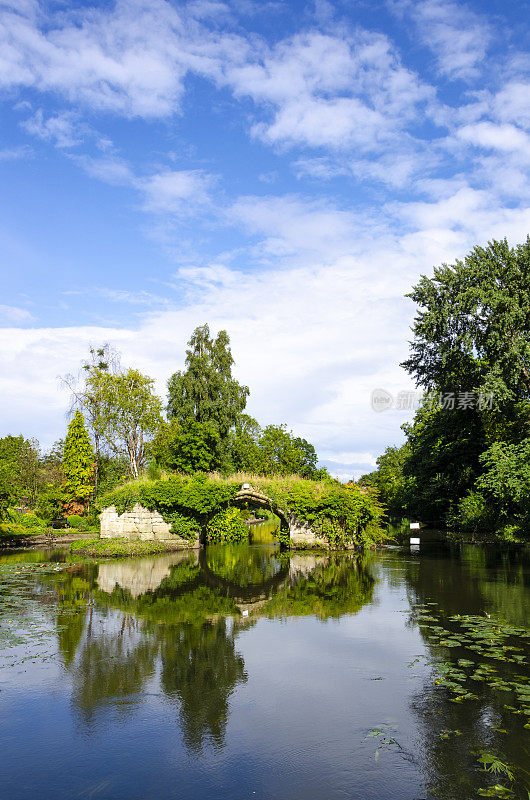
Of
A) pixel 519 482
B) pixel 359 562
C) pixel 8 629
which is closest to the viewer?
pixel 8 629

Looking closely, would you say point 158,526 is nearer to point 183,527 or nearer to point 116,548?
point 183,527

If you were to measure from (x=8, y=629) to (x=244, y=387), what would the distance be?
39.7m

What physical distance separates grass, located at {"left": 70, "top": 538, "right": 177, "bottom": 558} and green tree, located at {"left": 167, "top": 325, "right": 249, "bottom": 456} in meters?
19.8

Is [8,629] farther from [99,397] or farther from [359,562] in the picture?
[99,397]

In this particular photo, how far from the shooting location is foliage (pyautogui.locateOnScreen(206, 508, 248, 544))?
102 feet

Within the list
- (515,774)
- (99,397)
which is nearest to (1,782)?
(515,774)

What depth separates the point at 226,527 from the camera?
31547 mm

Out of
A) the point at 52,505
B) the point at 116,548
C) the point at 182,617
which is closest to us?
the point at 182,617

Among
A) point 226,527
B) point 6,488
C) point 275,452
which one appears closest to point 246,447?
point 275,452

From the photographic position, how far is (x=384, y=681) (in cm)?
873

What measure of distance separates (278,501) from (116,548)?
27.3ft

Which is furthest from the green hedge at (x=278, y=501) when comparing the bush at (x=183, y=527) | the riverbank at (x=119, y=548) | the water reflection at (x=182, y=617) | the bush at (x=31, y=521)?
the bush at (x=31, y=521)

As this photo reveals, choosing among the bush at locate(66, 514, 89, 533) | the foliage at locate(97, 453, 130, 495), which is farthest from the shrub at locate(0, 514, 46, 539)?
the foliage at locate(97, 453, 130, 495)

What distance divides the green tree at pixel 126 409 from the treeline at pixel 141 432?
0.25ft
